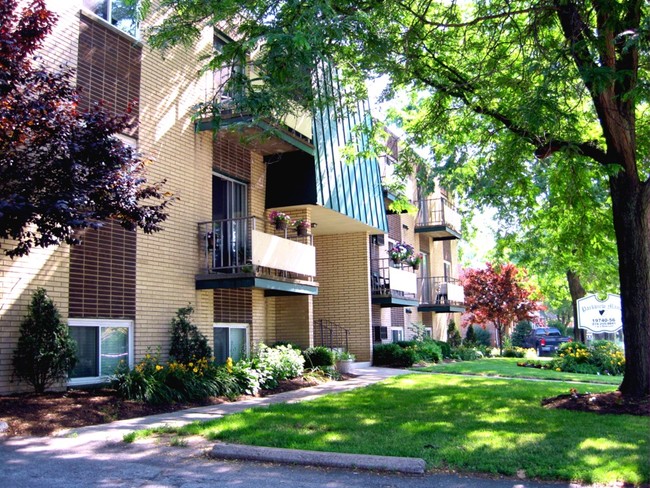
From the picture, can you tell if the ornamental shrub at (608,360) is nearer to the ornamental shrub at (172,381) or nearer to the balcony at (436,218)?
the balcony at (436,218)

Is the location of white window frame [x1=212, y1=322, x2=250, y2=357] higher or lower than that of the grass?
higher

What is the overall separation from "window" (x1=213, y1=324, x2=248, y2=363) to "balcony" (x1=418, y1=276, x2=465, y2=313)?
40.3 ft

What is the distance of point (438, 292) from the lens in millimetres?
27234

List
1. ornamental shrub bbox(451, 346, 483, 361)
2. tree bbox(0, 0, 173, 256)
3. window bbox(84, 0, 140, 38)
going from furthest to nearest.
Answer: ornamental shrub bbox(451, 346, 483, 361) → window bbox(84, 0, 140, 38) → tree bbox(0, 0, 173, 256)

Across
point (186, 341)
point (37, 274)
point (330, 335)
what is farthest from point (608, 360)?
point (37, 274)

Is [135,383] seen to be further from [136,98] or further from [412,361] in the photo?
[412,361]

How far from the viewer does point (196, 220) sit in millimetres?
13727

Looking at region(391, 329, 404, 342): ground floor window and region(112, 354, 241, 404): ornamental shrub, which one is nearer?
region(112, 354, 241, 404): ornamental shrub

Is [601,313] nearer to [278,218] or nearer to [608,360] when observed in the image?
[608,360]

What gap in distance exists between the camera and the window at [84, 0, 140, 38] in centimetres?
1191

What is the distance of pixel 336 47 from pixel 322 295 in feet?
35.6

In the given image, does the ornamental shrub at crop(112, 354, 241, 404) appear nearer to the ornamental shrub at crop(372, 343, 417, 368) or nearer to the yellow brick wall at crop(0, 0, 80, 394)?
the yellow brick wall at crop(0, 0, 80, 394)

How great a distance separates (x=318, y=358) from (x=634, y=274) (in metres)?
7.74

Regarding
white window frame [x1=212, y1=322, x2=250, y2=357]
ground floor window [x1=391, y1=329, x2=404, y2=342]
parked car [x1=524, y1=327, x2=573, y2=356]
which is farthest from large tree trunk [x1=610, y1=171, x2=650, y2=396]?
parked car [x1=524, y1=327, x2=573, y2=356]
